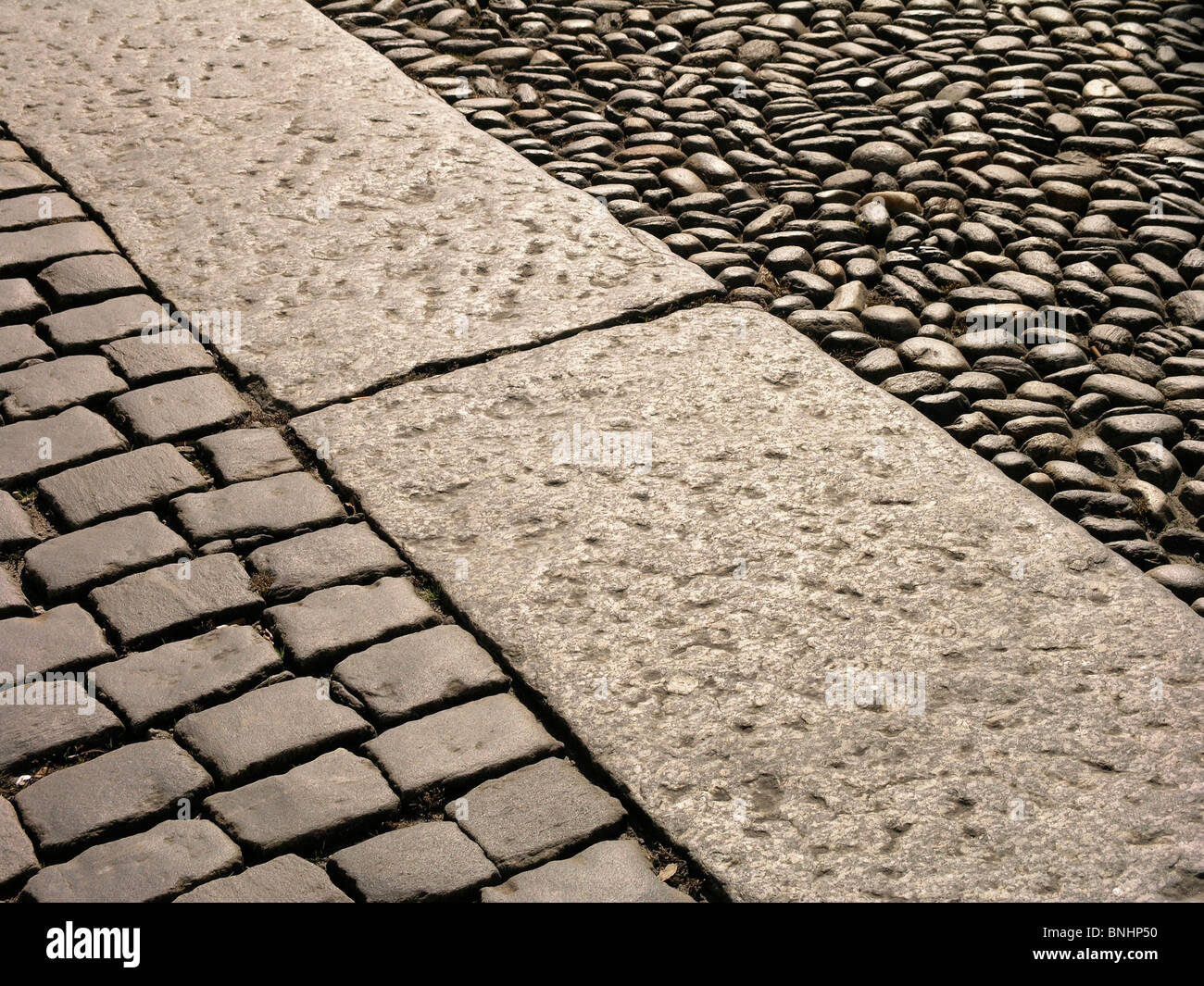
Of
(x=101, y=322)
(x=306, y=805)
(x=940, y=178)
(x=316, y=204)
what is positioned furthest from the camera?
(x=940, y=178)

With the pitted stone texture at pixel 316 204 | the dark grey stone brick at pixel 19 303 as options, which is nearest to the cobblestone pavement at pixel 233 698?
the dark grey stone brick at pixel 19 303

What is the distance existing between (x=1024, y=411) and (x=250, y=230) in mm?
2551

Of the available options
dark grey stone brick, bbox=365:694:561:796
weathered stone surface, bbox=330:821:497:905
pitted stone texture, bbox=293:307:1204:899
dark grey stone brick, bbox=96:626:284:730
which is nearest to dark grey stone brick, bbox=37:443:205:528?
pitted stone texture, bbox=293:307:1204:899

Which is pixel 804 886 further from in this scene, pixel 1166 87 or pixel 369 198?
pixel 1166 87

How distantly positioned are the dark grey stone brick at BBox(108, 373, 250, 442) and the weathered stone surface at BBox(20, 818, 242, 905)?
4.41ft

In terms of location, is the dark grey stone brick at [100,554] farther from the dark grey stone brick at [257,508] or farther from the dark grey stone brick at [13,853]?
the dark grey stone brick at [13,853]

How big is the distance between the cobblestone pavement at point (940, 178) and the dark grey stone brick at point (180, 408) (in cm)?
162

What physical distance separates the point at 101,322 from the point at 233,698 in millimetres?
1679

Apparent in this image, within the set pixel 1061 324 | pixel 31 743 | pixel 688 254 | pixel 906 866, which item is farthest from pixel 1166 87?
pixel 31 743

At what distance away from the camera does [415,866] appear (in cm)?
238

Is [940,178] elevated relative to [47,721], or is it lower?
elevated

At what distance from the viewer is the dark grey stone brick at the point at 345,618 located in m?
2.85

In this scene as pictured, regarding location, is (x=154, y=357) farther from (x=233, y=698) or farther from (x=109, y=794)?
(x=109, y=794)

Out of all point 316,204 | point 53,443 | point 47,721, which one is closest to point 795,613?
point 47,721
